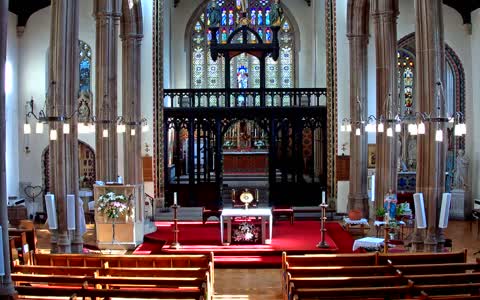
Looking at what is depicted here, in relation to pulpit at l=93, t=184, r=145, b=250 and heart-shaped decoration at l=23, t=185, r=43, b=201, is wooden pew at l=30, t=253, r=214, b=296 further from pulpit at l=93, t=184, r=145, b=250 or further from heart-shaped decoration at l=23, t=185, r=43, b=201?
heart-shaped decoration at l=23, t=185, r=43, b=201

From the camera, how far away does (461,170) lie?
25.9 meters

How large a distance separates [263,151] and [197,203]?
5398 mm

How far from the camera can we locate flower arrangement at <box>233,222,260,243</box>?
64.7 feet

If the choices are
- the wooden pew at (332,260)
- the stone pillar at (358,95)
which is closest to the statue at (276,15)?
the stone pillar at (358,95)

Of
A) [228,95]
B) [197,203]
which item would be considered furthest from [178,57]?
[197,203]

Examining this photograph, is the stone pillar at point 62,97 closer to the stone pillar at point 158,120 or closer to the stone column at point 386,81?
the stone column at point 386,81

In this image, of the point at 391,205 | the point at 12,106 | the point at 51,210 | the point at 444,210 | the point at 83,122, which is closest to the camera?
the point at 444,210

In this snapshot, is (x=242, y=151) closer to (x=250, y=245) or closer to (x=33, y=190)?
(x=33, y=190)

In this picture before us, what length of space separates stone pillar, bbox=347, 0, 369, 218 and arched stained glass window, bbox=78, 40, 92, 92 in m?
11.4

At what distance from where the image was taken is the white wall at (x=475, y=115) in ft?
84.1

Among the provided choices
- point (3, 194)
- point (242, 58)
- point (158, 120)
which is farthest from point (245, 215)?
point (242, 58)

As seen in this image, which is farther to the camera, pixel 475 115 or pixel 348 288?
pixel 475 115

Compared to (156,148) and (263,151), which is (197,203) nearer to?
(156,148)

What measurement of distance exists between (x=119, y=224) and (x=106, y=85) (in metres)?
4.41
